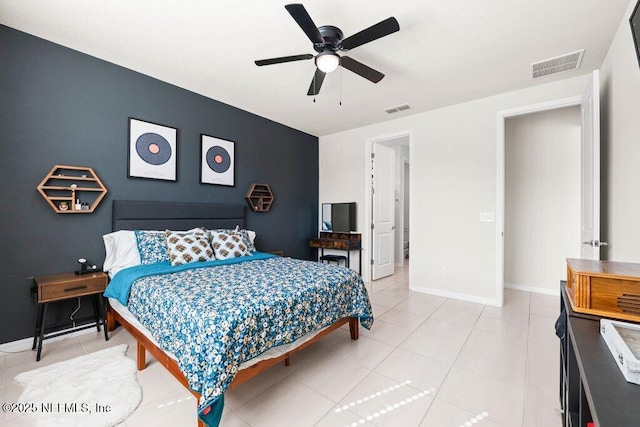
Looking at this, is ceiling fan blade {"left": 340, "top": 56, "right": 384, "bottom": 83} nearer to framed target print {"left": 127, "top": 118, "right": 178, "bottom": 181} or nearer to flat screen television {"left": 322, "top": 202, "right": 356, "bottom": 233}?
framed target print {"left": 127, "top": 118, "right": 178, "bottom": 181}

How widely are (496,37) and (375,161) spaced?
2650mm

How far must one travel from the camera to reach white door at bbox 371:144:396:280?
488 cm

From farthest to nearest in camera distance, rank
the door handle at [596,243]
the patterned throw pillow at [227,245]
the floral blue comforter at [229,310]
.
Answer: the patterned throw pillow at [227,245] → the door handle at [596,243] → the floral blue comforter at [229,310]

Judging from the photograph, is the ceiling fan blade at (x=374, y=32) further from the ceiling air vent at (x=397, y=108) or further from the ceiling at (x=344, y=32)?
the ceiling air vent at (x=397, y=108)

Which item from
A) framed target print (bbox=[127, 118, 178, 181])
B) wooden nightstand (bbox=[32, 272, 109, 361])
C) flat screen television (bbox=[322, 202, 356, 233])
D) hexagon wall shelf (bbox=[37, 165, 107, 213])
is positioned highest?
framed target print (bbox=[127, 118, 178, 181])

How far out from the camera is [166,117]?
3.27 meters

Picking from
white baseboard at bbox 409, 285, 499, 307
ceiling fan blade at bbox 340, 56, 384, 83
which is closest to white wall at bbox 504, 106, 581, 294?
white baseboard at bbox 409, 285, 499, 307

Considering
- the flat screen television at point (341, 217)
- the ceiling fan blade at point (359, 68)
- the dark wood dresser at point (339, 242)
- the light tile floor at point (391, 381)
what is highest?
the ceiling fan blade at point (359, 68)

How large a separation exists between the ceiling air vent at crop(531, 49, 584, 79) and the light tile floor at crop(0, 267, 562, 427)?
271 centimetres

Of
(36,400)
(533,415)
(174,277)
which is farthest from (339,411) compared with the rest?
(36,400)

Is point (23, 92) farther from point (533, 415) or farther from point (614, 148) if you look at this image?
point (614, 148)

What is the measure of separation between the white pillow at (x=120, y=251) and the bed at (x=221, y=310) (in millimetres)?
93

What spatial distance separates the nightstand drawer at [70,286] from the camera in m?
2.20

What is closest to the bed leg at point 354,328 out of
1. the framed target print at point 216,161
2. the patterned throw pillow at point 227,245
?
the patterned throw pillow at point 227,245
